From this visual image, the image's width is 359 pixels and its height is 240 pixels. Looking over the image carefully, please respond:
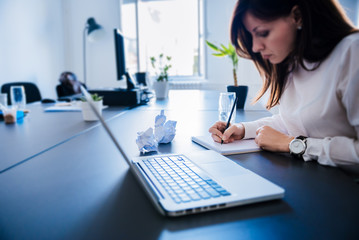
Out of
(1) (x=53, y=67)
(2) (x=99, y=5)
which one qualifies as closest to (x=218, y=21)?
(2) (x=99, y=5)

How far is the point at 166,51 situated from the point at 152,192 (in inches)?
158

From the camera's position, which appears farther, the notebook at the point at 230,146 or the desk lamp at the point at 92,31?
the desk lamp at the point at 92,31

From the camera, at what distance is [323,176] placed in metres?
0.62

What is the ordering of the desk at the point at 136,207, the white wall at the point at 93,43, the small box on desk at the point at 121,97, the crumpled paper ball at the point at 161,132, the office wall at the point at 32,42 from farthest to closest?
the white wall at the point at 93,43
the office wall at the point at 32,42
the small box on desk at the point at 121,97
the crumpled paper ball at the point at 161,132
the desk at the point at 136,207

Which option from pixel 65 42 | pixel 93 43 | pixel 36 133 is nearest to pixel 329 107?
pixel 36 133

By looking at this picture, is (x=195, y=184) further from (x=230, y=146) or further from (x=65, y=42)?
(x=65, y=42)

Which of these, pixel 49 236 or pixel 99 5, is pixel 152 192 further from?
pixel 99 5

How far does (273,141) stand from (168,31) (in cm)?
377

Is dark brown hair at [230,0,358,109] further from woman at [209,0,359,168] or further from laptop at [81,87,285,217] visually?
laptop at [81,87,285,217]

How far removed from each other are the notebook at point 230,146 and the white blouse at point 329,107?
0.07 m

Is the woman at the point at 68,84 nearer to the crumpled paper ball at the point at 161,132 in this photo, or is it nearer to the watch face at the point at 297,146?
the crumpled paper ball at the point at 161,132

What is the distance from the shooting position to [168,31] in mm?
4270

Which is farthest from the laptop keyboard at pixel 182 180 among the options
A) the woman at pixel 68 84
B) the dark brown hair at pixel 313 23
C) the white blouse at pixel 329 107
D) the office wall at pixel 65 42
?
the office wall at pixel 65 42

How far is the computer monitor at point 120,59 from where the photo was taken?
2.05m
